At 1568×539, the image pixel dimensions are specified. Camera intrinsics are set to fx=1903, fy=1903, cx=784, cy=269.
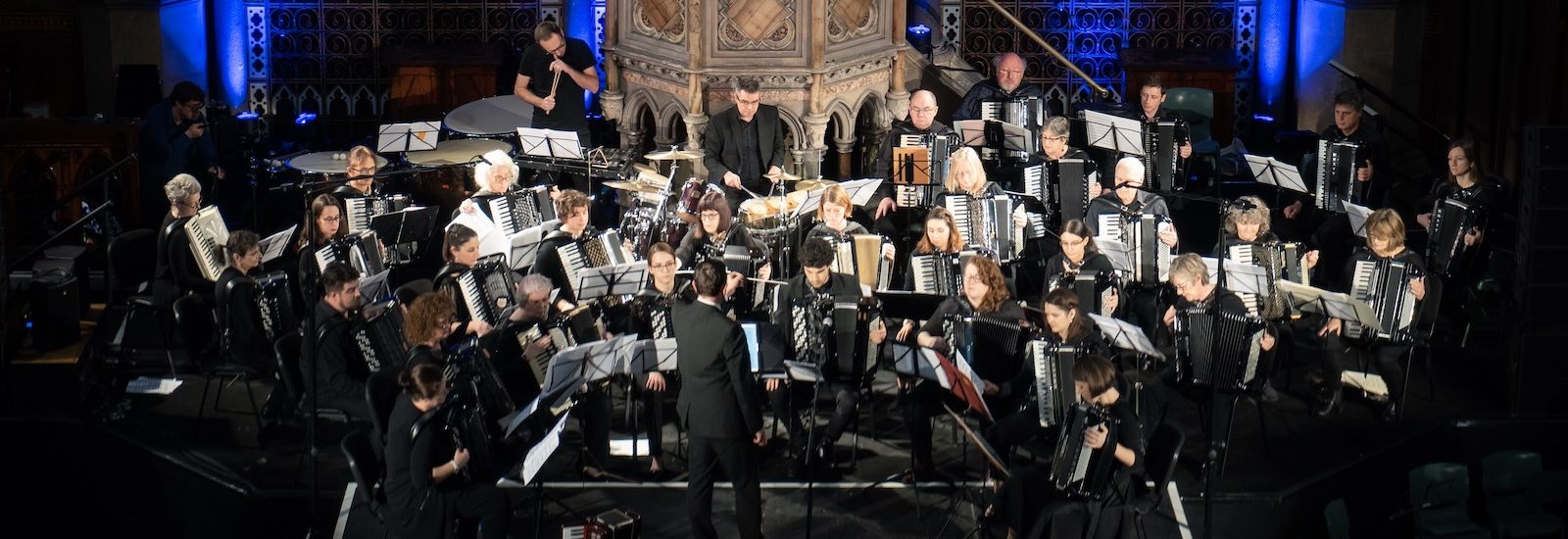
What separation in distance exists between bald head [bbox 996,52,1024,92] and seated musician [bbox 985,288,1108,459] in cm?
428

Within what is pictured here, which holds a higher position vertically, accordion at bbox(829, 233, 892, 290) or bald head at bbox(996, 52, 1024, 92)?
bald head at bbox(996, 52, 1024, 92)

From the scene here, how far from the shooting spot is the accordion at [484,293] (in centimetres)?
1182

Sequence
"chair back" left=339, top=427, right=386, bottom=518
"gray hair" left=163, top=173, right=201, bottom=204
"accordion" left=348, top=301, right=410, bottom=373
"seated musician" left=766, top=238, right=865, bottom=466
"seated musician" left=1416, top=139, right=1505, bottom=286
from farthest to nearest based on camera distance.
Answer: "seated musician" left=1416, top=139, right=1505, bottom=286
"gray hair" left=163, top=173, right=201, bottom=204
"seated musician" left=766, top=238, right=865, bottom=466
"accordion" left=348, top=301, right=410, bottom=373
"chair back" left=339, top=427, right=386, bottom=518

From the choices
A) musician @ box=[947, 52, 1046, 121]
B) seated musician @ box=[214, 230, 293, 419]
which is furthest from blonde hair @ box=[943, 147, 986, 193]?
seated musician @ box=[214, 230, 293, 419]

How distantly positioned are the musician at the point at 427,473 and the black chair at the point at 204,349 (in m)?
2.39

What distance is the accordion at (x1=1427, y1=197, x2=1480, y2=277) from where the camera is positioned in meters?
13.2

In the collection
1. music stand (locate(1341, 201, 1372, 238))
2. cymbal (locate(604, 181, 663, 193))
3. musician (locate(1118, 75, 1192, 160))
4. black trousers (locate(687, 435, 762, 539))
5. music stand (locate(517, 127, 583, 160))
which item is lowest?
black trousers (locate(687, 435, 762, 539))

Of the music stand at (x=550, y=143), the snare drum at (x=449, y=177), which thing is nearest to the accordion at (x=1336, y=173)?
the music stand at (x=550, y=143)

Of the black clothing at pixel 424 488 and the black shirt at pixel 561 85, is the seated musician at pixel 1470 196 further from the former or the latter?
the black clothing at pixel 424 488

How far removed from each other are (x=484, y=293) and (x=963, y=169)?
3.44 metres

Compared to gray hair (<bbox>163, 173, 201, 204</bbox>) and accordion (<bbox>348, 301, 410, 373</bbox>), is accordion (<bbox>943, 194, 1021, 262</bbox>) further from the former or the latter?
gray hair (<bbox>163, 173, 201, 204</bbox>)

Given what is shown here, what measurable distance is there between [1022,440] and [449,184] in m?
6.04

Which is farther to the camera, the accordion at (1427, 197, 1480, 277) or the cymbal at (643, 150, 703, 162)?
the cymbal at (643, 150, 703, 162)

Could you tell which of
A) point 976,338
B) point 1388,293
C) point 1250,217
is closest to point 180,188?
point 976,338
